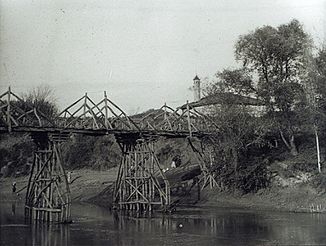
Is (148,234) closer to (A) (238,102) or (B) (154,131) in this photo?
(B) (154,131)

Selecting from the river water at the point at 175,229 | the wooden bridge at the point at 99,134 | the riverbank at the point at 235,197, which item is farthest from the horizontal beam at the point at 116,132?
the riverbank at the point at 235,197

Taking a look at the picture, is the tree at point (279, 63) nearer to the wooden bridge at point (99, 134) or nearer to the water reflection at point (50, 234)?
the wooden bridge at point (99, 134)

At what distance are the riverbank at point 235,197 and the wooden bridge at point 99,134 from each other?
104 inches

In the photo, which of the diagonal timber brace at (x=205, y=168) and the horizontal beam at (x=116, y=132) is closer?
the horizontal beam at (x=116, y=132)

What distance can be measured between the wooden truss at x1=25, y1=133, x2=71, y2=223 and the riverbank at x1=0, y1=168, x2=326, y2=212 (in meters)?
12.8

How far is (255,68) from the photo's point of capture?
1893 inches

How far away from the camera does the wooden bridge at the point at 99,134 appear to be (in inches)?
1326

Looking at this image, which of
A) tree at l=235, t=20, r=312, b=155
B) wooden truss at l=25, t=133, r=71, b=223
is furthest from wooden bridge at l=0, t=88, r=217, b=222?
tree at l=235, t=20, r=312, b=155

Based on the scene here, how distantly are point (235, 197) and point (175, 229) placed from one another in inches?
658

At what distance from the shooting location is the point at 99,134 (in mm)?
38469

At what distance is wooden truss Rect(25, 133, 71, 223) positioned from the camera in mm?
33438

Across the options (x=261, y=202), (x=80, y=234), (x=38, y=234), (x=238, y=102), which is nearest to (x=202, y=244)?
(x=80, y=234)

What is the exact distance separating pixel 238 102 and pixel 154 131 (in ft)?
32.7

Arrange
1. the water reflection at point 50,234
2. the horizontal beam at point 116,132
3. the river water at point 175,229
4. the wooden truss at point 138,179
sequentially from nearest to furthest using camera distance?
the water reflection at point 50,234, the river water at point 175,229, the horizontal beam at point 116,132, the wooden truss at point 138,179
